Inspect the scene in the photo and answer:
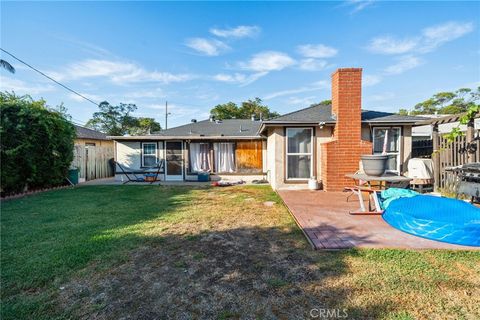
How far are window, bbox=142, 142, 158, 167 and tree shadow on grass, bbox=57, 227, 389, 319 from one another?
32.8ft

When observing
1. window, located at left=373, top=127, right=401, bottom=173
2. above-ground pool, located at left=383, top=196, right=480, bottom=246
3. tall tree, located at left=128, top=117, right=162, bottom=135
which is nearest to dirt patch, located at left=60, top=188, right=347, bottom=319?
above-ground pool, located at left=383, top=196, right=480, bottom=246

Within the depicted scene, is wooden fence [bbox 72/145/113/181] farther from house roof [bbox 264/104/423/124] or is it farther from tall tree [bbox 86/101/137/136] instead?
tall tree [bbox 86/101/137/136]

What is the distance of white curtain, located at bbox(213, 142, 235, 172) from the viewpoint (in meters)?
A: 12.4

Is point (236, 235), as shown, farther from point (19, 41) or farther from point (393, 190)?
point (19, 41)

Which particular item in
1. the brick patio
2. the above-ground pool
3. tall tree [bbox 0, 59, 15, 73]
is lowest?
the brick patio

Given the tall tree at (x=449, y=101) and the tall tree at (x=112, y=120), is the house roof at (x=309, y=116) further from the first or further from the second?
the tall tree at (x=449, y=101)

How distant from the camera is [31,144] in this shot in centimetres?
893

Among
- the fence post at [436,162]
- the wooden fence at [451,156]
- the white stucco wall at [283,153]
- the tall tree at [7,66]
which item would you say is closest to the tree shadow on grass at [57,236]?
the white stucco wall at [283,153]

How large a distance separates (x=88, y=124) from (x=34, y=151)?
27.7m

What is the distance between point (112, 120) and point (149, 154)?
24905 mm

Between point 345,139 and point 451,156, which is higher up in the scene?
point 345,139

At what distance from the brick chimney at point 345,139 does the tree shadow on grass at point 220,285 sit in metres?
4.81

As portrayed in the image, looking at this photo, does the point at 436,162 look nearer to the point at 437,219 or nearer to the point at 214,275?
the point at 437,219

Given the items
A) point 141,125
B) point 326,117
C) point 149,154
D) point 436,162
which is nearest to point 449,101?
point 436,162
